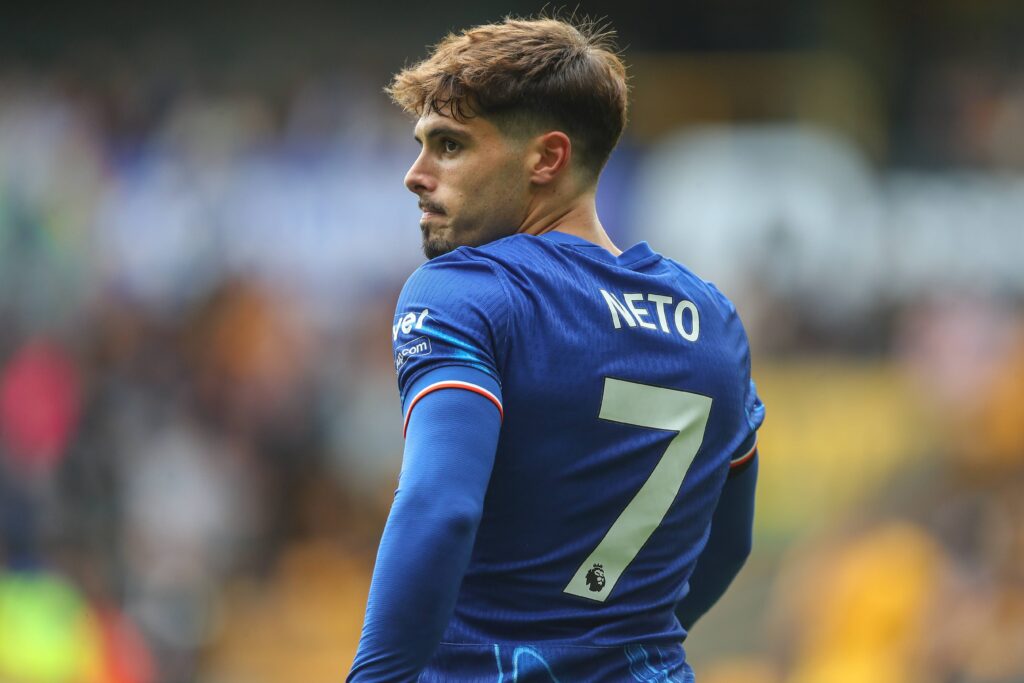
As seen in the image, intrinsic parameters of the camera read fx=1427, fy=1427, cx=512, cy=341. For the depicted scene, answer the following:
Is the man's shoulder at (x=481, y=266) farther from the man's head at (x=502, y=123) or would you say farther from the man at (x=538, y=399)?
the man's head at (x=502, y=123)

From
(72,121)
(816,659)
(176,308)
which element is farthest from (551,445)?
(72,121)

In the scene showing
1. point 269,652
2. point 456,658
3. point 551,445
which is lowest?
point 269,652

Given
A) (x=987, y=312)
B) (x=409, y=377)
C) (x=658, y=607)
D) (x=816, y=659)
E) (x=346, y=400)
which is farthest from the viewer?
(x=346, y=400)

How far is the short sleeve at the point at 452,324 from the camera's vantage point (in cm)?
208

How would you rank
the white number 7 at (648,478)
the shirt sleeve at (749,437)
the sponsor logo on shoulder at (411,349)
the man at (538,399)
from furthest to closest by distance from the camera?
the shirt sleeve at (749,437) → the white number 7 at (648,478) → the sponsor logo on shoulder at (411,349) → the man at (538,399)

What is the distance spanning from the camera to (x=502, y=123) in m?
2.36

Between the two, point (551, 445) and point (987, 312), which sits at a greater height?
point (551, 445)

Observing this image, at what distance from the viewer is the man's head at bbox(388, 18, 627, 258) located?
2342mm

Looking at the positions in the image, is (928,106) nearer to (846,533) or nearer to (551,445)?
(846,533)

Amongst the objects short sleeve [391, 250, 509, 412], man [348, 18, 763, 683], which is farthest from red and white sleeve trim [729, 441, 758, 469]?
short sleeve [391, 250, 509, 412]

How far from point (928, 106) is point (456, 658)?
9.57 meters

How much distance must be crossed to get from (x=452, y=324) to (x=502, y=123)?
438 mm

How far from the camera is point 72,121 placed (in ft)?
37.6

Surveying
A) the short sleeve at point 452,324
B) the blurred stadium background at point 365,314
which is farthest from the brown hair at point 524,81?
the blurred stadium background at point 365,314
